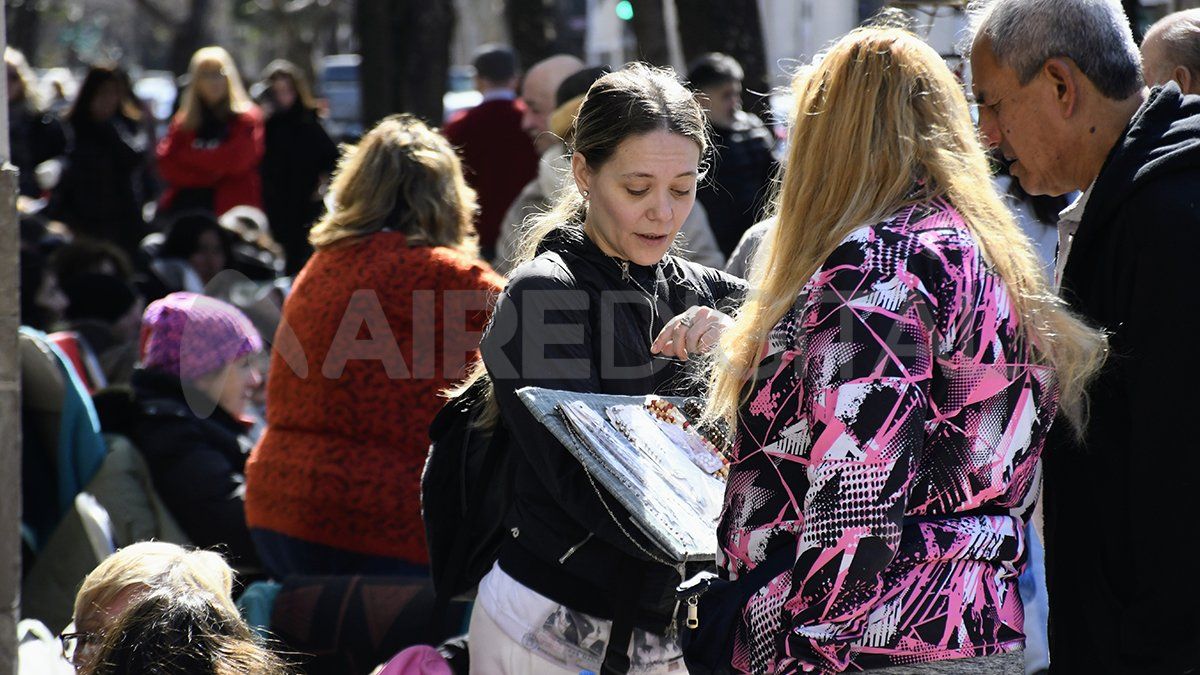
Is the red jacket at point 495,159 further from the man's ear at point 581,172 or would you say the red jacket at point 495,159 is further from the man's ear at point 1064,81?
the man's ear at point 1064,81

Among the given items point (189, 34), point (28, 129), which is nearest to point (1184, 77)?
point (28, 129)

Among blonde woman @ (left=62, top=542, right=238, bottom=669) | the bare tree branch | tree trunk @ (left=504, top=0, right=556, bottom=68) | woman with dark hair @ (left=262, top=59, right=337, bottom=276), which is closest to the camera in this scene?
blonde woman @ (left=62, top=542, right=238, bottom=669)

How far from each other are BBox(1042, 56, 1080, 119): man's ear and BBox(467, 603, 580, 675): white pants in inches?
53.8

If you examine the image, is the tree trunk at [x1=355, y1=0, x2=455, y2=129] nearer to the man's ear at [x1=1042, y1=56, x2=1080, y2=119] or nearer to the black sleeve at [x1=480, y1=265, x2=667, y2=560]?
the black sleeve at [x1=480, y1=265, x2=667, y2=560]

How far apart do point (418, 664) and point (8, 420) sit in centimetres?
98

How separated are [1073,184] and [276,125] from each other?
8.14 m

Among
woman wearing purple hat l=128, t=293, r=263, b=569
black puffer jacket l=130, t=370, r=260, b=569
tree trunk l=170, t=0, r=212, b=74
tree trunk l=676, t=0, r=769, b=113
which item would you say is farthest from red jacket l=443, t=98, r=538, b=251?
tree trunk l=170, t=0, r=212, b=74

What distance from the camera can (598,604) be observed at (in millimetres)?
2740

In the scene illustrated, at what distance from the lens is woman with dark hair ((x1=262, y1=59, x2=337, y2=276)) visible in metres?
9.73

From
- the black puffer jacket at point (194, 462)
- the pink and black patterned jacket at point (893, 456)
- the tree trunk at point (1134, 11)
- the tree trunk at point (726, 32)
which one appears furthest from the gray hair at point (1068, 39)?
the tree trunk at point (726, 32)

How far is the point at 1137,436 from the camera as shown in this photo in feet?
7.47

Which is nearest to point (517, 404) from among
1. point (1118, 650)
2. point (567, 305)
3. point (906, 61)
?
point (567, 305)

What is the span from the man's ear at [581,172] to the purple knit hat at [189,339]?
2298mm

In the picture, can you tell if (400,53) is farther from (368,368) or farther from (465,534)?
(465,534)
